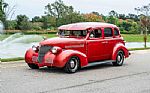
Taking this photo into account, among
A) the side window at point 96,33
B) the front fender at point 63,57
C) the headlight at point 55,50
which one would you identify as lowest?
the front fender at point 63,57

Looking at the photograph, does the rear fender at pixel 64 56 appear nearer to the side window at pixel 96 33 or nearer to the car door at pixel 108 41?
the side window at pixel 96 33

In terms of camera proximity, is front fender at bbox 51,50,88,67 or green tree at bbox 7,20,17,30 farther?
green tree at bbox 7,20,17,30

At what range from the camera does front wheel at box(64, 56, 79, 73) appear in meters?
12.7

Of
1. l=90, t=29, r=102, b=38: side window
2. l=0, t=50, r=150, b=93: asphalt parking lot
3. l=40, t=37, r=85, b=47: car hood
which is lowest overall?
l=0, t=50, r=150, b=93: asphalt parking lot

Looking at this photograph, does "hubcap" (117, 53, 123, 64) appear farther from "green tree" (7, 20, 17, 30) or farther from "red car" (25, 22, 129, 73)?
"green tree" (7, 20, 17, 30)

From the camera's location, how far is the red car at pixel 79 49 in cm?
1272

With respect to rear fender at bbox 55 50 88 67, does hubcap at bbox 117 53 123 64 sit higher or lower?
lower

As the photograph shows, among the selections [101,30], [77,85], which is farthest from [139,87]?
[101,30]

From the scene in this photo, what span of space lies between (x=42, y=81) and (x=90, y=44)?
3.62m

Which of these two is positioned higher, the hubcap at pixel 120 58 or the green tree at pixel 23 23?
the green tree at pixel 23 23

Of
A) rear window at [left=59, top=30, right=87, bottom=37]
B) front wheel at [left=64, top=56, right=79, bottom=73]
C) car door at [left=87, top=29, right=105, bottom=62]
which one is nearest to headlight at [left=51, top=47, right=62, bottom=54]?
front wheel at [left=64, top=56, right=79, bottom=73]

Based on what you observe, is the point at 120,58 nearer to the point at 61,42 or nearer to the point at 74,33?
the point at 74,33

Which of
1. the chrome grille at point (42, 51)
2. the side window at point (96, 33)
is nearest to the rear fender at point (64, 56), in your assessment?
the chrome grille at point (42, 51)

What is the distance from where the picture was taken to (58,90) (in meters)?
9.48
